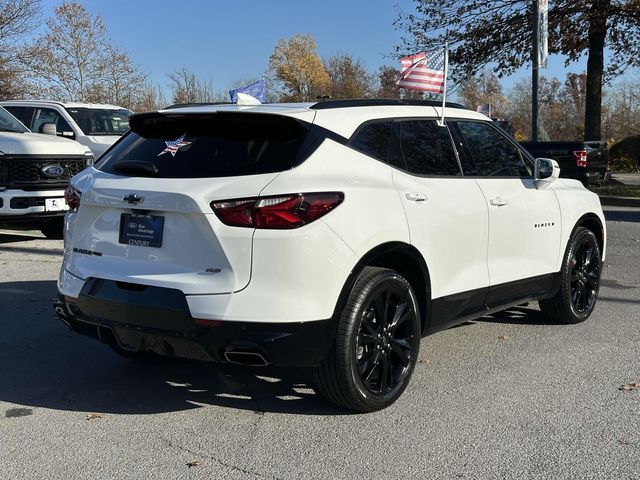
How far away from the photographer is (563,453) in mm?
3309

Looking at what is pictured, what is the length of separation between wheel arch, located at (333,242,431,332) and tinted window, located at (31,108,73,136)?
33.1ft

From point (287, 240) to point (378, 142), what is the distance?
104cm

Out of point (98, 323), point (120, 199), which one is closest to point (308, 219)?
point (120, 199)

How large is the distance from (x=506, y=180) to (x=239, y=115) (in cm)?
220

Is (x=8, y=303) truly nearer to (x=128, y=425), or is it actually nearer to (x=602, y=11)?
(x=128, y=425)

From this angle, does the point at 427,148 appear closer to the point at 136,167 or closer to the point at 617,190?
the point at 136,167

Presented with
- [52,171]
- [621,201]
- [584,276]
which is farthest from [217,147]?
[621,201]

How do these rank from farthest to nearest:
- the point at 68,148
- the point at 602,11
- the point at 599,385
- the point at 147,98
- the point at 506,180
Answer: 1. the point at 147,98
2. the point at 602,11
3. the point at 68,148
4. the point at 506,180
5. the point at 599,385

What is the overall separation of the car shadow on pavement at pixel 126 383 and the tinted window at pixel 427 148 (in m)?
1.50

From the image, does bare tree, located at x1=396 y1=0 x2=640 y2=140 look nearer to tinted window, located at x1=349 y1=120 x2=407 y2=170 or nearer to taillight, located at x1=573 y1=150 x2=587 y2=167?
taillight, located at x1=573 y1=150 x2=587 y2=167

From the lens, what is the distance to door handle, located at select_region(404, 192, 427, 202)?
12.9ft

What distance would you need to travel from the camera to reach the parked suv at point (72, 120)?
12297 mm

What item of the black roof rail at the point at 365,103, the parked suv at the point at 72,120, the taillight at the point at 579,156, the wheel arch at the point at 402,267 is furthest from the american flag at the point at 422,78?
the taillight at the point at 579,156

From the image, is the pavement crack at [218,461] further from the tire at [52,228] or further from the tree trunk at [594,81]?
the tree trunk at [594,81]
